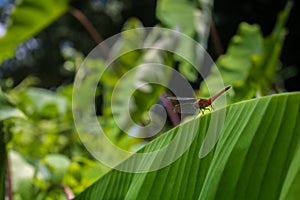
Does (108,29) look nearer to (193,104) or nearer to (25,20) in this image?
(25,20)

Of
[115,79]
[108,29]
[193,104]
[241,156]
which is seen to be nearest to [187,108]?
[193,104]

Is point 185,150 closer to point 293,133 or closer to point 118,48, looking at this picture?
point 293,133

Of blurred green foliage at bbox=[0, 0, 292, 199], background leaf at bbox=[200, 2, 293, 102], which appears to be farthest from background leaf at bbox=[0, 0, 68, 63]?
background leaf at bbox=[200, 2, 293, 102]

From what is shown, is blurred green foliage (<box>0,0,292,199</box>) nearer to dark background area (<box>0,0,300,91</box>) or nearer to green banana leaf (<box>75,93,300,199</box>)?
green banana leaf (<box>75,93,300,199</box>)

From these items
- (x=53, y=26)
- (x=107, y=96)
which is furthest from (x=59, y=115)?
(x=53, y=26)

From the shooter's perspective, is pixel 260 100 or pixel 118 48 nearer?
pixel 260 100

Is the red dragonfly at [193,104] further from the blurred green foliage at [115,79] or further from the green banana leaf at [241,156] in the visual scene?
the blurred green foliage at [115,79]
